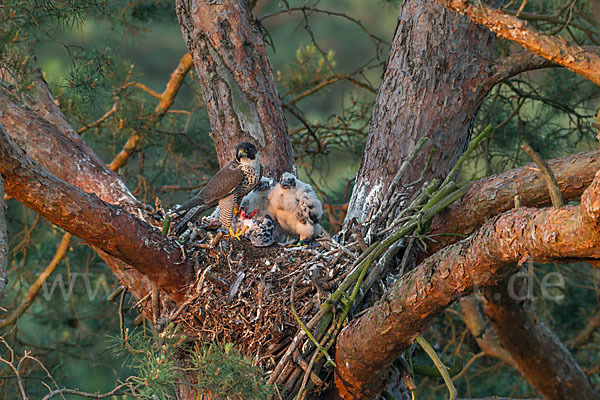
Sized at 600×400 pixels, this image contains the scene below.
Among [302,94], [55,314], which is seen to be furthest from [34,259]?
[302,94]

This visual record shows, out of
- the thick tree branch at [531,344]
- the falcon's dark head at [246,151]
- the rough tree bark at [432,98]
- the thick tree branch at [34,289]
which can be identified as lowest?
the thick tree branch at [34,289]

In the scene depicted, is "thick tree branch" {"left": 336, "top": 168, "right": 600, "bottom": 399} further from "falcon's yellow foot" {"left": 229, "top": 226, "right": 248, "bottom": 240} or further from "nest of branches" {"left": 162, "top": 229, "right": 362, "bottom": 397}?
"falcon's yellow foot" {"left": 229, "top": 226, "right": 248, "bottom": 240}

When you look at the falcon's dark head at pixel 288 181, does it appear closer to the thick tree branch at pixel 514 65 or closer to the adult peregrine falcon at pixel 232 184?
the adult peregrine falcon at pixel 232 184

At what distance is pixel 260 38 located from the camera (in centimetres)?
396

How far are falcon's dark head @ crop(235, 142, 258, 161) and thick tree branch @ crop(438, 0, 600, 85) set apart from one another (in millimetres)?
2036

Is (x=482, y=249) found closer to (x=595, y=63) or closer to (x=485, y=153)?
(x=595, y=63)

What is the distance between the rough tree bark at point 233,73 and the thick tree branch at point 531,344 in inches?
Answer: 57.5

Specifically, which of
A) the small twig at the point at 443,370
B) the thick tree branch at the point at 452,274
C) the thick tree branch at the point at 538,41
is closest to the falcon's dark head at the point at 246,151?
the thick tree branch at the point at 452,274

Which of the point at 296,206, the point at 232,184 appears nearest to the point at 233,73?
the point at 232,184

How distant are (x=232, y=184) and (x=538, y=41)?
2.34m

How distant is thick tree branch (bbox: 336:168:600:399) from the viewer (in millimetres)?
1774

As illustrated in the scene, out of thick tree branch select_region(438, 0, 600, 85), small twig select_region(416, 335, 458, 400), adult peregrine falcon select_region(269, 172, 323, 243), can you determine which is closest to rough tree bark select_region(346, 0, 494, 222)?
adult peregrine falcon select_region(269, 172, 323, 243)

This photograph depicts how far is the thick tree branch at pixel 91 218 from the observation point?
2.35 metres

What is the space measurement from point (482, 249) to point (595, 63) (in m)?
0.63
